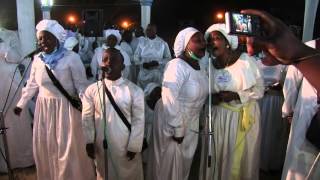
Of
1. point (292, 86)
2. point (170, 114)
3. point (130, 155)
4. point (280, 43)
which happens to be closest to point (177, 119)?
point (170, 114)

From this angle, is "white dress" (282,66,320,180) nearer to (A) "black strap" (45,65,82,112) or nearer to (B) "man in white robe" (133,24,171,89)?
(A) "black strap" (45,65,82,112)

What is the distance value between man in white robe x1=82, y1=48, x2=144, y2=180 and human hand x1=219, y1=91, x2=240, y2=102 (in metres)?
0.94

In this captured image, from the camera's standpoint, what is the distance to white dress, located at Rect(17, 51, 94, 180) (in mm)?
4488

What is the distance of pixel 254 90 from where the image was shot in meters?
4.36

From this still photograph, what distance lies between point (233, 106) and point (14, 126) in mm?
3393

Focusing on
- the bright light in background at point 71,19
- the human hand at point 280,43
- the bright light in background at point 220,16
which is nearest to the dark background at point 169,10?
the bright light in background at point 71,19

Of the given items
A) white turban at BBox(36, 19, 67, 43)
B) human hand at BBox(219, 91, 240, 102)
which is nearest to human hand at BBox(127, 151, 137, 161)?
human hand at BBox(219, 91, 240, 102)

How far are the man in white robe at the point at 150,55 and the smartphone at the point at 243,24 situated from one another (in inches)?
253

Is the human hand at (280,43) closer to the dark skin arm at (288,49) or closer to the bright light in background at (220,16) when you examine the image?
the dark skin arm at (288,49)

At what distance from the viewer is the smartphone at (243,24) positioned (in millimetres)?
1584

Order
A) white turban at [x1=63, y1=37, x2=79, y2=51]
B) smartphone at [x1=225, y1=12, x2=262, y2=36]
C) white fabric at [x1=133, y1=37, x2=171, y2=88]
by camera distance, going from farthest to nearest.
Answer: white fabric at [x1=133, y1=37, x2=171, y2=88], white turban at [x1=63, y1=37, x2=79, y2=51], smartphone at [x1=225, y1=12, x2=262, y2=36]

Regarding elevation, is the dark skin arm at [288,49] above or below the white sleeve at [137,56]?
above

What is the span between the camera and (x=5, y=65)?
18.0 feet

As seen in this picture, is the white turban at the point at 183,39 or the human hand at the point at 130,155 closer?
the human hand at the point at 130,155
